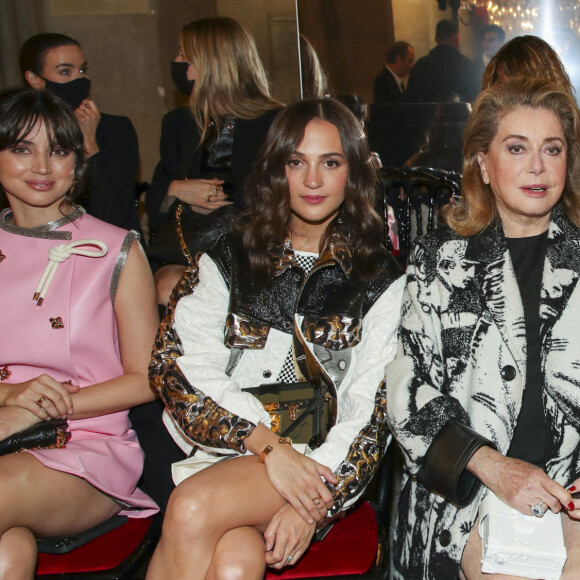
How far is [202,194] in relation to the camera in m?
3.40

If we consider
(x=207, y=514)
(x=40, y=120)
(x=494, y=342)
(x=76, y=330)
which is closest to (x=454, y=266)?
(x=494, y=342)

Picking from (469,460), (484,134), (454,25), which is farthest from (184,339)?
(454,25)

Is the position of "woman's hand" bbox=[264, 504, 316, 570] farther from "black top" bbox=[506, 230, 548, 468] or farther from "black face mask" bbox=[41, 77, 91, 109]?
"black face mask" bbox=[41, 77, 91, 109]

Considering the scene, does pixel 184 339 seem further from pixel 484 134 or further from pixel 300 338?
pixel 484 134

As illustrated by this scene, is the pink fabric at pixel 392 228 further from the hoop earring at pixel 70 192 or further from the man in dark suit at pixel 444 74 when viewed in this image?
the man in dark suit at pixel 444 74

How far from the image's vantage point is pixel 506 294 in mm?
2234

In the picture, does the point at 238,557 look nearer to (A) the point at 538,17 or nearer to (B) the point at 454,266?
(B) the point at 454,266

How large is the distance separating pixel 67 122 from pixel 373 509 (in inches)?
59.6

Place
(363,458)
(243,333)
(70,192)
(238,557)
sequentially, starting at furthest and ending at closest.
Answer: (70,192) < (243,333) < (363,458) < (238,557)

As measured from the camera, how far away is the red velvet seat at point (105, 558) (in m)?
2.17

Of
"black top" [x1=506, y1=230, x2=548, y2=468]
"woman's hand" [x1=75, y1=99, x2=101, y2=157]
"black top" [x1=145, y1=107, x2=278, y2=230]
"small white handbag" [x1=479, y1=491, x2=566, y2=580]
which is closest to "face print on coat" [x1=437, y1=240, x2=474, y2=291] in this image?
"black top" [x1=506, y1=230, x2=548, y2=468]

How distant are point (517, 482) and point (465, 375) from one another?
345mm

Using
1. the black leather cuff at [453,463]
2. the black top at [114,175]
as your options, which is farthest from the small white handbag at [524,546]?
the black top at [114,175]

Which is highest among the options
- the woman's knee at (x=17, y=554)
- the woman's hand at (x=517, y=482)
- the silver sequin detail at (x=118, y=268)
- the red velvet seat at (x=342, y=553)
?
the silver sequin detail at (x=118, y=268)
